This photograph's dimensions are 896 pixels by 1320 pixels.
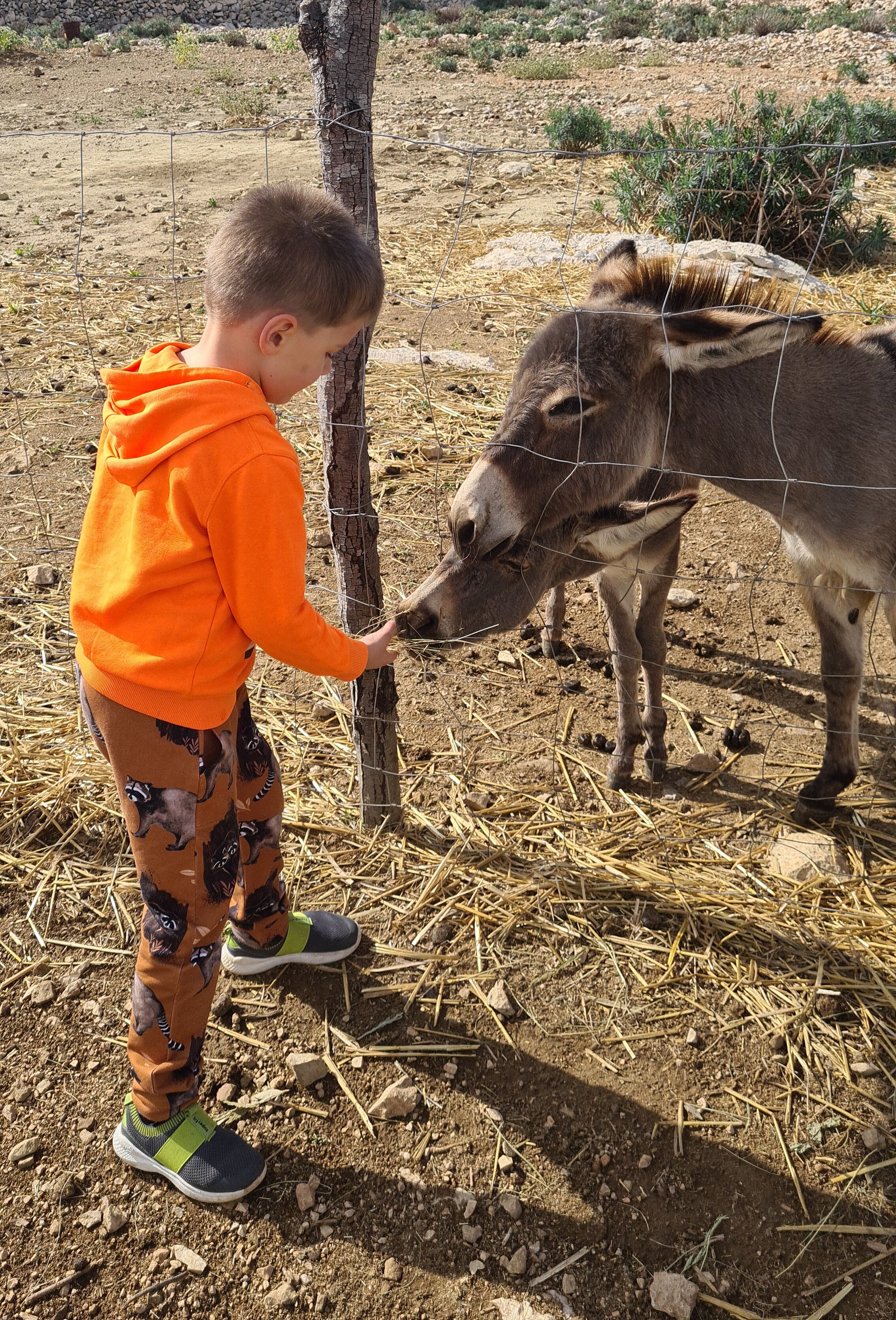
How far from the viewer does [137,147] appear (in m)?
13.0

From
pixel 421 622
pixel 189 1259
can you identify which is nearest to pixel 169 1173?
pixel 189 1259

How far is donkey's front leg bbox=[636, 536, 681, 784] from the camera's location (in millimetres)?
3695

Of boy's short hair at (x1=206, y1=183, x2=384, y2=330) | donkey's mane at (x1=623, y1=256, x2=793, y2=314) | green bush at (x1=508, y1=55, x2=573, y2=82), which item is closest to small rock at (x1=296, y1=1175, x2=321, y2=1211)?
boy's short hair at (x1=206, y1=183, x2=384, y2=330)

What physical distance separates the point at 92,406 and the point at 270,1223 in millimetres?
5320

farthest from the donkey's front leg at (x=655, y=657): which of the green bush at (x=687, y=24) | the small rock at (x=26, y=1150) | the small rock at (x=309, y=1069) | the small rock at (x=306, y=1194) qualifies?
the green bush at (x=687, y=24)

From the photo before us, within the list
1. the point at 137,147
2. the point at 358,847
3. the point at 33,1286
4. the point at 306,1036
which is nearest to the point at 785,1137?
the point at 306,1036

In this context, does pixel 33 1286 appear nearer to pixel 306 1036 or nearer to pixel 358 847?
pixel 306 1036

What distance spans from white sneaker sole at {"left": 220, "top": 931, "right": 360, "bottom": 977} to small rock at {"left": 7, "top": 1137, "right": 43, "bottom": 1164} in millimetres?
636

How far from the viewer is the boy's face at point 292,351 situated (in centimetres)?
174

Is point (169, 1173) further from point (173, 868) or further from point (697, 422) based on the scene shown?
point (697, 422)

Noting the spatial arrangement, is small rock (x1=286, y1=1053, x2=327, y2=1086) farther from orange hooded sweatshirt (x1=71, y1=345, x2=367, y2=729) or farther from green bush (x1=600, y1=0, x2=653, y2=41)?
green bush (x1=600, y1=0, x2=653, y2=41)

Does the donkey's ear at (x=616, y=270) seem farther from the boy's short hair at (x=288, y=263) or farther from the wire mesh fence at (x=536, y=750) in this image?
the boy's short hair at (x=288, y=263)

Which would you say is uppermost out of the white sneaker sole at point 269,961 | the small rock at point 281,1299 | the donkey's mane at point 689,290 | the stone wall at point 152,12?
the stone wall at point 152,12

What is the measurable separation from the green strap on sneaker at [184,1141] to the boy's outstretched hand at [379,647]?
1.19 meters
